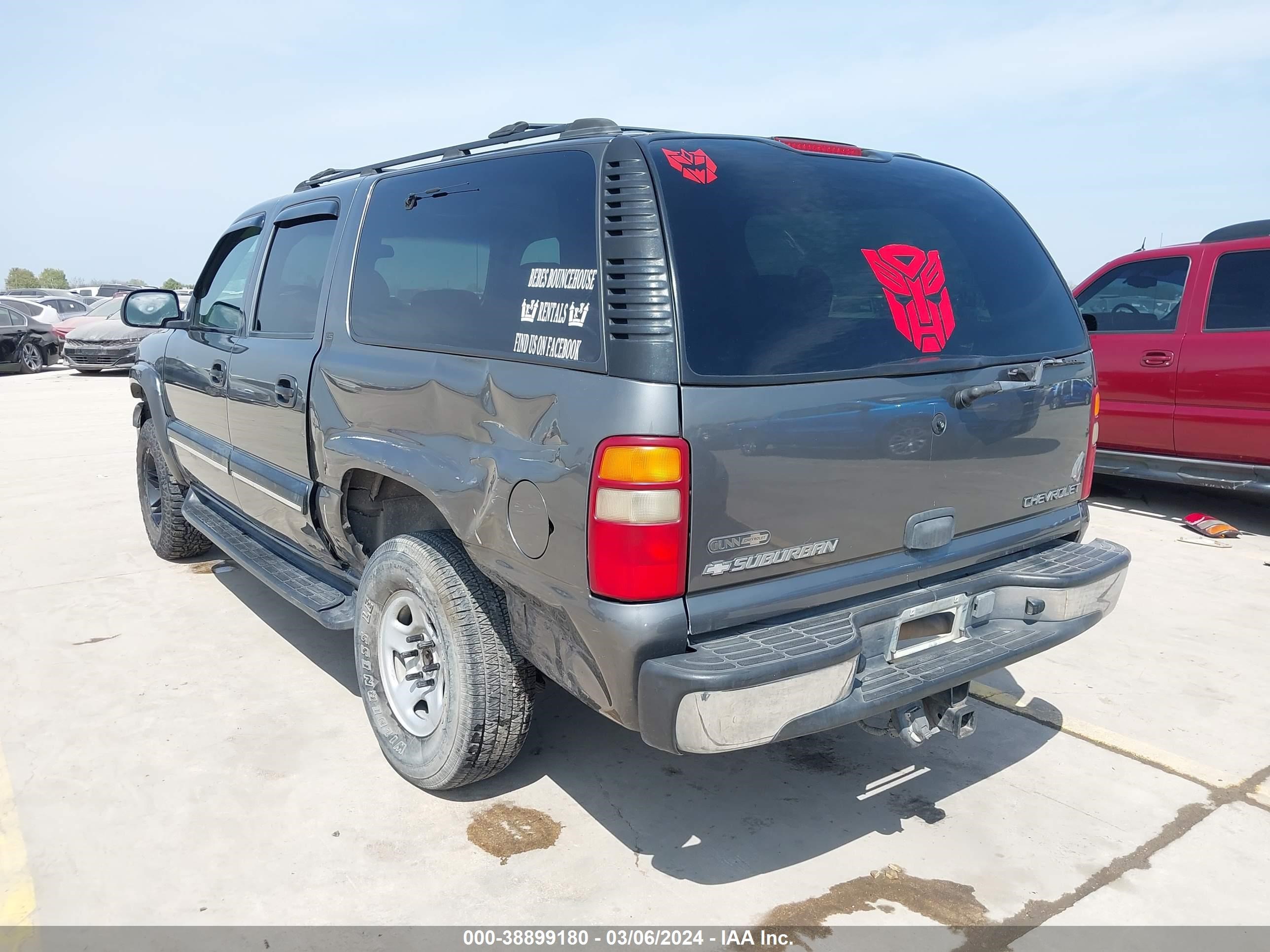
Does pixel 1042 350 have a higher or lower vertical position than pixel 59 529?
higher

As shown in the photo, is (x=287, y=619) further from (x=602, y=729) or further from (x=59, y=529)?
(x=59, y=529)

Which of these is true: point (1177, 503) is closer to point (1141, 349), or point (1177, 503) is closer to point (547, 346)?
point (1141, 349)

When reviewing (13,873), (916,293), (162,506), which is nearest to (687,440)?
(916,293)

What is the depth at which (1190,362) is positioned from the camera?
6.57 metres

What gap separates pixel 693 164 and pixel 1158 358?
18.3 ft

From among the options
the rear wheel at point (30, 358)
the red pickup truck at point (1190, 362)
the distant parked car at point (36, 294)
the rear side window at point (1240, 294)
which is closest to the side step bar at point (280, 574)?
the red pickup truck at point (1190, 362)

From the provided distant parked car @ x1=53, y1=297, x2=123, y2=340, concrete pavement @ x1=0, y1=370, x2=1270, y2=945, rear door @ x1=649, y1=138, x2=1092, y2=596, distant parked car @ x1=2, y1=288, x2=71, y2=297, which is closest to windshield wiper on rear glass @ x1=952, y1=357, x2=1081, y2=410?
rear door @ x1=649, y1=138, x2=1092, y2=596

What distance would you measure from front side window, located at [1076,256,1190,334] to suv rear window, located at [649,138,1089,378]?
4.00 meters

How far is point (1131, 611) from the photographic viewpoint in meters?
4.92

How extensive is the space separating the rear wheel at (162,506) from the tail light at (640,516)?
3887 millimetres

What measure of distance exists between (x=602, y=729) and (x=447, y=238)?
6.21 ft

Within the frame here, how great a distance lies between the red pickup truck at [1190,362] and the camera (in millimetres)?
6254

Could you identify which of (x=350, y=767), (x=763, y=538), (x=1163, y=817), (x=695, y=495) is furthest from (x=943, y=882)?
(x=350, y=767)

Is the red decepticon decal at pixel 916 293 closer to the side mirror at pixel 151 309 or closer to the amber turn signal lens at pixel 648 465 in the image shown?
the amber turn signal lens at pixel 648 465
